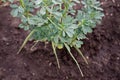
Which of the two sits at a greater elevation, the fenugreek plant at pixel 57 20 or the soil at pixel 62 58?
the fenugreek plant at pixel 57 20

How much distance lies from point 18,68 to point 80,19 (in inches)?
21.3

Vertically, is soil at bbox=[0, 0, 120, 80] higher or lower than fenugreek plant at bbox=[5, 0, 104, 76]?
lower

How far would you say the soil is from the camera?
6.09 feet

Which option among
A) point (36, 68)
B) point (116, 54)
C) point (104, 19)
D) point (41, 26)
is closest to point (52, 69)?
point (36, 68)

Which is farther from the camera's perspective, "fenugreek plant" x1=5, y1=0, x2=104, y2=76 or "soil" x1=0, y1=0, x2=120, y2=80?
"soil" x1=0, y1=0, x2=120, y2=80

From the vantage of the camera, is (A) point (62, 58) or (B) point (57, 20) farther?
(A) point (62, 58)

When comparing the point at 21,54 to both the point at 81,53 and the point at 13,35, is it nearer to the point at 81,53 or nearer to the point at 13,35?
the point at 13,35

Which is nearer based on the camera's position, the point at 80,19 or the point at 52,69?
the point at 80,19

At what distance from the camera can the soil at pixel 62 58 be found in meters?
1.86

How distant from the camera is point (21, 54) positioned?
196 centimetres

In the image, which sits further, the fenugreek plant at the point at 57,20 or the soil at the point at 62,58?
the soil at the point at 62,58

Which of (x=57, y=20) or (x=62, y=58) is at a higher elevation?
(x=57, y=20)

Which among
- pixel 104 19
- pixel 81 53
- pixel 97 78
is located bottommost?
pixel 97 78

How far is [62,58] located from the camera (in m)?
1.93
